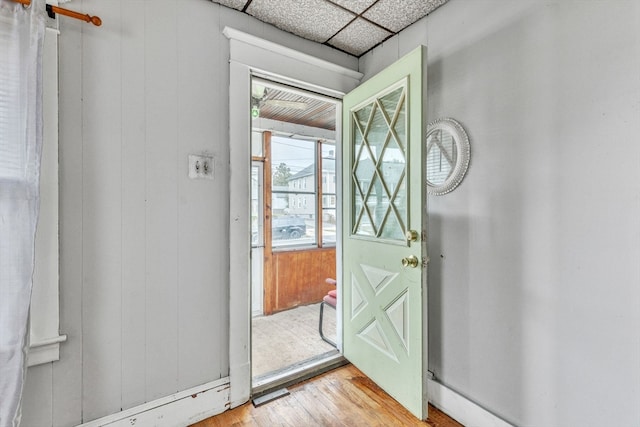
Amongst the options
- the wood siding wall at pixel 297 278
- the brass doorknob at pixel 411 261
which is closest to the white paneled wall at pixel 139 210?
the brass doorknob at pixel 411 261

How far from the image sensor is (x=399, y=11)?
5.78 feet

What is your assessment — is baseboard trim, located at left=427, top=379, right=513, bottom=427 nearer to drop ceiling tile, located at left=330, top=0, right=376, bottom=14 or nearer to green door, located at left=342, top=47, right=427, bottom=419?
green door, located at left=342, top=47, right=427, bottom=419

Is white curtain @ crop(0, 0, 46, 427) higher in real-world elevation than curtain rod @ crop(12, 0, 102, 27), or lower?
lower

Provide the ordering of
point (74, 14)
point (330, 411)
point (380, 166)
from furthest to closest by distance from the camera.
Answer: point (380, 166) → point (330, 411) → point (74, 14)

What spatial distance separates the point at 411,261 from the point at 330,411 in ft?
3.41

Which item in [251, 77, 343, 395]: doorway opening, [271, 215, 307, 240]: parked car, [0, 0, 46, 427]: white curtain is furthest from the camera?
[271, 215, 307, 240]: parked car

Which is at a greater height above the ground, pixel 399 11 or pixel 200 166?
pixel 399 11

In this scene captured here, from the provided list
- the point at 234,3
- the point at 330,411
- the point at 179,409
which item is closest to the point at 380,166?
the point at 234,3

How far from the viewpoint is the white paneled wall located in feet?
4.43

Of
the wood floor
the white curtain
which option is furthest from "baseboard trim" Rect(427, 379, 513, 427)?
the white curtain

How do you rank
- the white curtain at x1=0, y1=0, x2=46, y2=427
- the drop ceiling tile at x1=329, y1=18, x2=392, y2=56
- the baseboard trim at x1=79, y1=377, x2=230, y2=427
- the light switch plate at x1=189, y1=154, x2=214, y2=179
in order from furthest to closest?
the drop ceiling tile at x1=329, y1=18, x2=392, y2=56, the light switch plate at x1=189, y1=154, x2=214, y2=179, the baseboard trim at x1=79, y1=377, x2=230, y2=427, the white curtain at x1=0, y1=0, x2=46, y2=427

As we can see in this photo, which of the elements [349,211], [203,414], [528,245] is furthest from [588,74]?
[203,414]

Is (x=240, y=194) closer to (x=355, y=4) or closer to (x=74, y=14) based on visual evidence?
(x=74, y=14)

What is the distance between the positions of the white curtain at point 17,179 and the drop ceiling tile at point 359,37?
5.23 feet
